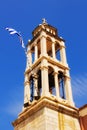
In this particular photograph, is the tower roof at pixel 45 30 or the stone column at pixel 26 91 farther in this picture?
the tower roof at pixel 45 30

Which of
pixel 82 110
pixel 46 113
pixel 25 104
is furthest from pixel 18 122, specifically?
pixel 82 110

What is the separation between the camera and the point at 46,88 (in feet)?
85.4

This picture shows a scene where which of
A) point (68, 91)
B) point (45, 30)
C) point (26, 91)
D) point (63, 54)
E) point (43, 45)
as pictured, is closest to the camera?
point (68, 91)

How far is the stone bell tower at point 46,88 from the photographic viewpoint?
2411cm

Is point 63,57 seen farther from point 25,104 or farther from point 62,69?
point 25,104

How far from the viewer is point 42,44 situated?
30297mm

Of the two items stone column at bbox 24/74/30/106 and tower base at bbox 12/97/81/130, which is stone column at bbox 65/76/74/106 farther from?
stone column at bbox 24/74/30/106

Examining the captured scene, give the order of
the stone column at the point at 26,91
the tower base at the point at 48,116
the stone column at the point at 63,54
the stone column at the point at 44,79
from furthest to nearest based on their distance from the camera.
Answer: the stone column at the point at 63,54 < the stone column at the point at 26,91 < the stone column at the point at 44,79 < the tower base at the point at 48,116

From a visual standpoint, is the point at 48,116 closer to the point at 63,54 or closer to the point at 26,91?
the point at 26,91

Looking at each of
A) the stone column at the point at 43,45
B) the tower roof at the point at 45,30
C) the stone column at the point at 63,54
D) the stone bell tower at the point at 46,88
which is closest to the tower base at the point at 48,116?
the stone bell tower at the point at 46,88

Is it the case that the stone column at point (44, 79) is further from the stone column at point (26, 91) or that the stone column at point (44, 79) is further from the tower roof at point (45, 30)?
the tower roof at point (45, 30)

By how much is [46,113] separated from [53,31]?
42.1ft

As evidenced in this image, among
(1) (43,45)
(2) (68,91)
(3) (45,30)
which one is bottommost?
(2) (68,91)

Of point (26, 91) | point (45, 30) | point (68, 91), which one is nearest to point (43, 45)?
point (45, 30)
